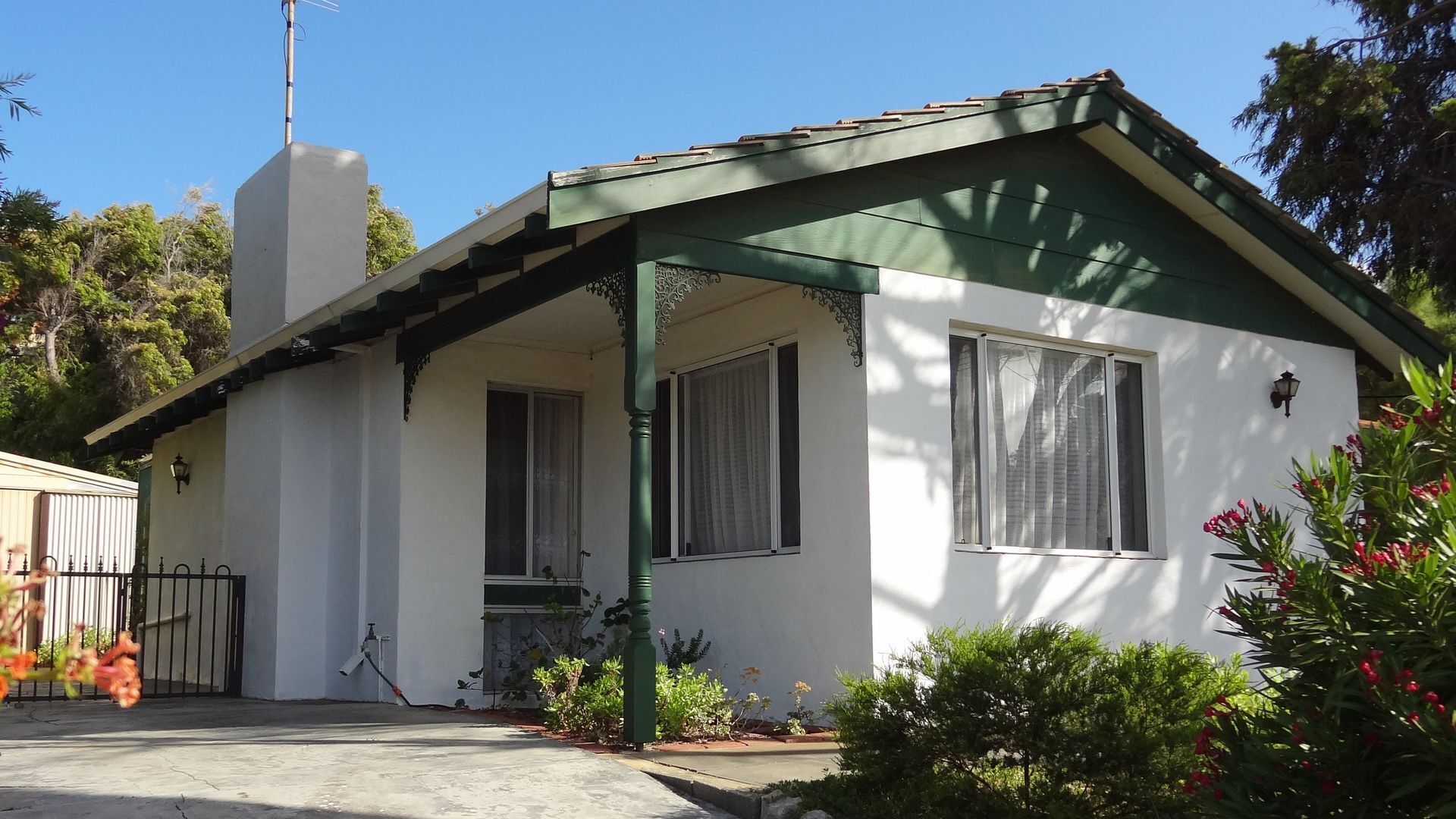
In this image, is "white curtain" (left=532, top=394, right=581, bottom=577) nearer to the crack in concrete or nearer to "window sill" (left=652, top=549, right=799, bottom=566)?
"window sill" (left=652, top=549, right=799, bottom=566)

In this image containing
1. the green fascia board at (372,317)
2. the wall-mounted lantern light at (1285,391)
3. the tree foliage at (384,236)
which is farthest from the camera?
the tree foliage at (384,236)

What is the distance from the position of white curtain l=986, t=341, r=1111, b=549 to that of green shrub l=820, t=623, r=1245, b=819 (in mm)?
3313

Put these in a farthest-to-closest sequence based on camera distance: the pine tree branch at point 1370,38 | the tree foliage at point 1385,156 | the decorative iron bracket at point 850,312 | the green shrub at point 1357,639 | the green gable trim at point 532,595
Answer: the tree foliage at point 1385,156, the pine tree branch at point 1370,38, the green gable trim at point 532,595, the decorative iron bracket at point 850,312, the green shrub at point 1357,639

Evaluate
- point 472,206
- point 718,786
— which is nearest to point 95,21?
point 472,206

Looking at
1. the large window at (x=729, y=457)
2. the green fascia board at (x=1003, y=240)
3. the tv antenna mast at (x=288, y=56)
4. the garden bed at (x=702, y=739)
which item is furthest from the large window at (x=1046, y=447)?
the tv antenna mast at (x=288, y=56)

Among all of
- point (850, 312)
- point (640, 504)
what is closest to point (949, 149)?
point (850, 312)

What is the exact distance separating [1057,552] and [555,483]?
4.22 meters

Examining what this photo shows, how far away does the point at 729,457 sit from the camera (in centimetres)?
916

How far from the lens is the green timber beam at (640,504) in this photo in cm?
688

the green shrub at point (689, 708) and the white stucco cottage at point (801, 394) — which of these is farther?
the white stucco cottage at point (801, 394)

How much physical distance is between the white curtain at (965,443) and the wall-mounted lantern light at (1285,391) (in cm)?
297

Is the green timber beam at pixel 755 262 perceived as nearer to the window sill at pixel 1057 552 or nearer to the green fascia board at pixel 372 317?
the window sill at pixel 1057 552

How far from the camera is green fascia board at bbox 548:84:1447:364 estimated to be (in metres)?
6.93

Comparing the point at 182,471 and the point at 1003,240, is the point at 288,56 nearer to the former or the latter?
the point at 182,471
